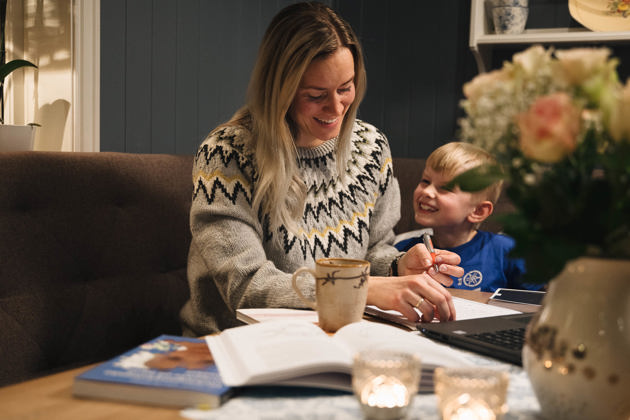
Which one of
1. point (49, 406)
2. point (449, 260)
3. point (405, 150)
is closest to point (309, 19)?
point (449, 260)

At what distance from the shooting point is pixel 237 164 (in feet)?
4.58

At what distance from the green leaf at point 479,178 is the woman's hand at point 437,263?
704 millimetres

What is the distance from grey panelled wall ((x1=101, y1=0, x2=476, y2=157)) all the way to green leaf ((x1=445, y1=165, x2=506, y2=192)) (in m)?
1.66

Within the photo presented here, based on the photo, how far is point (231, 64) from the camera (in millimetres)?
2615

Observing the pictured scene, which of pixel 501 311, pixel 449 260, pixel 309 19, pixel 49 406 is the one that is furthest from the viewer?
pixel 309 19

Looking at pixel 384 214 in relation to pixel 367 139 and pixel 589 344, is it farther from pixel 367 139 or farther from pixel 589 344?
pixel 589 344

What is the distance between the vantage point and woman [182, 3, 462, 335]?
1302 mm

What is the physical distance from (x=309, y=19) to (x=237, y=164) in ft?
1.23

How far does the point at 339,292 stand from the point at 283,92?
643 mm

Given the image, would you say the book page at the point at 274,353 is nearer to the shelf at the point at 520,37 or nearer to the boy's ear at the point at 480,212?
the boy's ear at the point at 480,212

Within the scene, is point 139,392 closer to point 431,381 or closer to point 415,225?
point 431,381

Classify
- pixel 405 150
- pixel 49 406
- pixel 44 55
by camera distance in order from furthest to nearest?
pixel 405 150 < pixel 44 55 < pixel 49 406

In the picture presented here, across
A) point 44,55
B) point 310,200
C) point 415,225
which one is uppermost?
point 44,55

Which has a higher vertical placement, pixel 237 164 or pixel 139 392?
pixel 237 164
